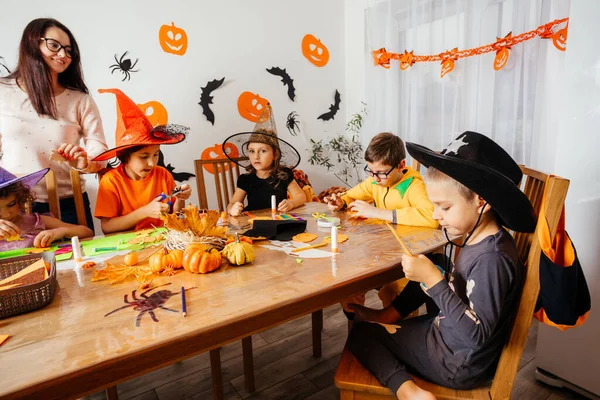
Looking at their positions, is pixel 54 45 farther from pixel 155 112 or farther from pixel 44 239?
pixel 155 112

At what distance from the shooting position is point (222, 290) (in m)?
0.89

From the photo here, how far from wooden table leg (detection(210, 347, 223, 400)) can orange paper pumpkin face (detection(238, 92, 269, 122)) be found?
216 cm

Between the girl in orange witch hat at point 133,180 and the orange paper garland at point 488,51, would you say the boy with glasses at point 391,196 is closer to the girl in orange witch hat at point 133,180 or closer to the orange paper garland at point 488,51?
the girl in orange witch hat at point 133,180

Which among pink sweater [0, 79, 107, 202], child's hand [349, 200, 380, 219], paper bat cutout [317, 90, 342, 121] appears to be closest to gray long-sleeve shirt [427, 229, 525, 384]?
child's hand [349, 200, 380, 219]

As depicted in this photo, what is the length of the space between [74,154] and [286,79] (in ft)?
7.18

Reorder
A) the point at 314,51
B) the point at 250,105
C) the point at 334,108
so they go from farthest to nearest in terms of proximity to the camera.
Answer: the point at 334,108, the point at 314,51, the point at 250,105

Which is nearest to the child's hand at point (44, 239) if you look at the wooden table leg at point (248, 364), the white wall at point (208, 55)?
the wooden table leg at point (248, 364)

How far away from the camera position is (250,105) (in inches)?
124

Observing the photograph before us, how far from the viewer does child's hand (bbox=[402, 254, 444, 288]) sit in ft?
2.91

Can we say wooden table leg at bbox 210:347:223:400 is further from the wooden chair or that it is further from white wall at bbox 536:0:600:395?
white wall at bbox 536:0:600:395

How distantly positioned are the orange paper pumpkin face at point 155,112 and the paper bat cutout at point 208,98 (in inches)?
12.1

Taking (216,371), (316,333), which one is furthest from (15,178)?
(316,333)

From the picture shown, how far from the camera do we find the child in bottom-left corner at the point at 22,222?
4.09 ft

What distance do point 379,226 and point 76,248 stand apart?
1.08 meters
